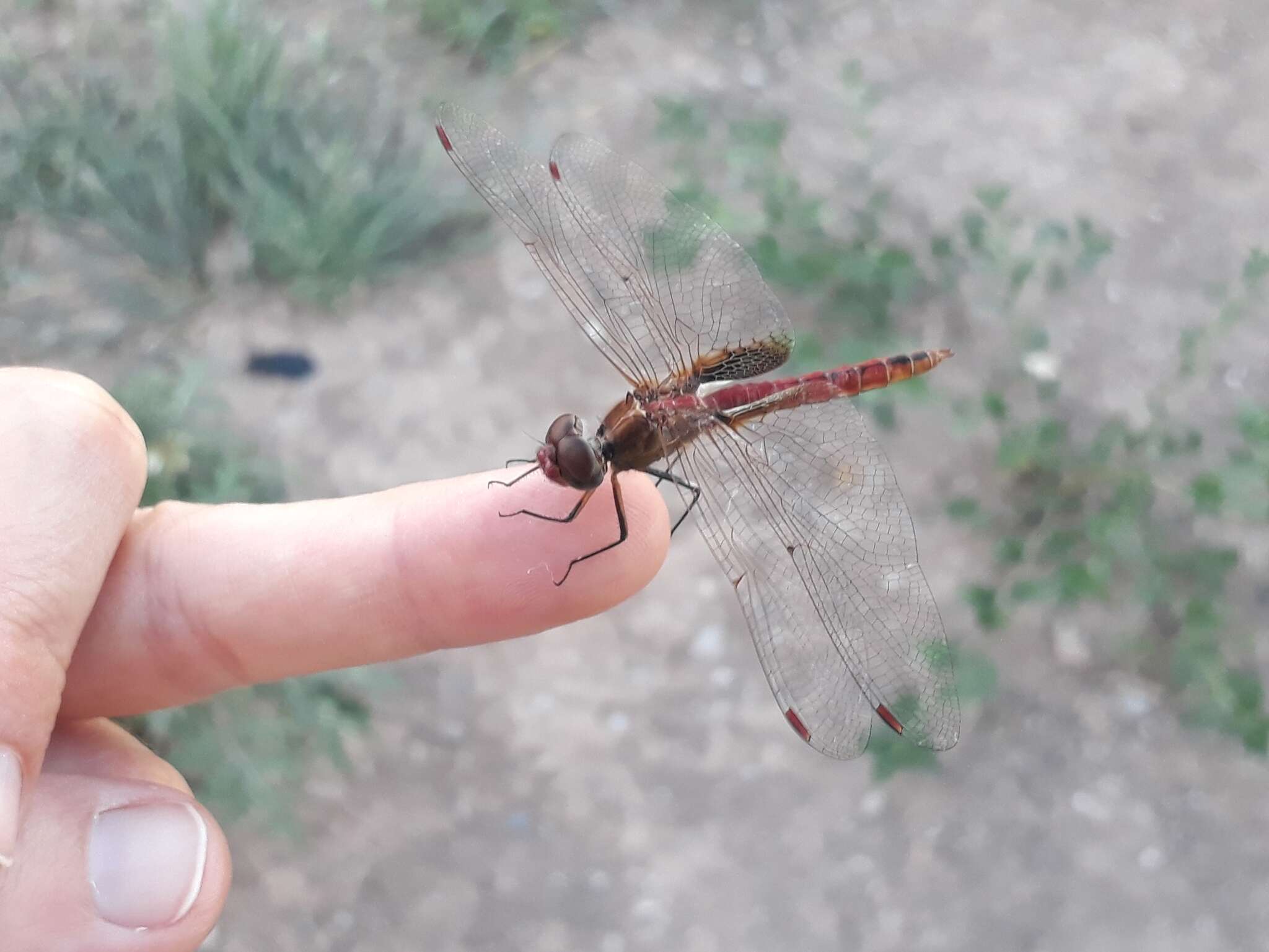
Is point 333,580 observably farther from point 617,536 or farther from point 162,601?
point 617,536

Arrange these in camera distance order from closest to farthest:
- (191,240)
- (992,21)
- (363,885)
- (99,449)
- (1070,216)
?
1. (99,449)
2. (363,885)
3. (191,240)
4. (1070,216)
5. (992,21)

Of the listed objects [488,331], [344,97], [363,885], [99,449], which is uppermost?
[99,449]

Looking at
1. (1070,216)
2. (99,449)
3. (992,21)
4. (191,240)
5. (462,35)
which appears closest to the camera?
(99,449)

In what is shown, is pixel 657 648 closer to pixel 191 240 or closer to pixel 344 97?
pixel 191 240

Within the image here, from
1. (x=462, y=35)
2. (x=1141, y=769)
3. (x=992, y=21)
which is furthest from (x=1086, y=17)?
(x=1141, y=769)

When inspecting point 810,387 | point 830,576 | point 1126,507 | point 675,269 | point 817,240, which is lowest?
point 1126,507

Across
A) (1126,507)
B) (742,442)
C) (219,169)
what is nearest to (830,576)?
(742,442)

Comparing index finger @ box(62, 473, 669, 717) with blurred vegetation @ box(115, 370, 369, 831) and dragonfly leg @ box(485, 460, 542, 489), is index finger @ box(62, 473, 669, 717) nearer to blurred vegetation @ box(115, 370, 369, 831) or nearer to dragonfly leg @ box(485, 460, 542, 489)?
dragonfly leg @ box(485, 460, 542, 489)
